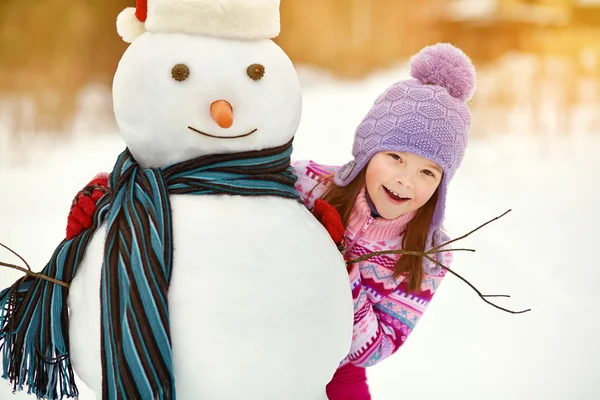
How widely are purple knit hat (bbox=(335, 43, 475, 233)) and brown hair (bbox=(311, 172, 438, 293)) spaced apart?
0.03 ft

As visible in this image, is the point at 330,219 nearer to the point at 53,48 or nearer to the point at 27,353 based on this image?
the point at 27,353

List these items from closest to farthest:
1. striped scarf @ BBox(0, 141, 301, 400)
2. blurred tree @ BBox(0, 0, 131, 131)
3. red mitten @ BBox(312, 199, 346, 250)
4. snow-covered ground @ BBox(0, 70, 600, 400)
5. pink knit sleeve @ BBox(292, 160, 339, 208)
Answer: striped scarf @ BBox(0, 141, 301, 400), red mitten @ BBox(312, 199, 346, 250), pink knit sleeve @ BBox(292, 160, 339, 208), snow-covered ground @ BBox(0, 70, 600, 400), blurred tree @ BBox(0, 0, 131, 131)

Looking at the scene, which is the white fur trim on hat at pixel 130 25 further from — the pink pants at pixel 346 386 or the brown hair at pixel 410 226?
the pink pants at pixel 346 386

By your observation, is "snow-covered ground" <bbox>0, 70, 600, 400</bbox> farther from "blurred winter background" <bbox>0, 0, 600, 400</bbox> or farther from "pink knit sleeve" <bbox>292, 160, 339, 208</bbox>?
"pink knit sleeve" <bbox>292, 160, 339, 208</bbox>

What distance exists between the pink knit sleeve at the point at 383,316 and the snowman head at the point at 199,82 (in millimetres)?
289

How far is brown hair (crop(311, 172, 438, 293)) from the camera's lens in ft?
2.83

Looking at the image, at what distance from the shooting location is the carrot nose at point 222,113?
64 centimetres

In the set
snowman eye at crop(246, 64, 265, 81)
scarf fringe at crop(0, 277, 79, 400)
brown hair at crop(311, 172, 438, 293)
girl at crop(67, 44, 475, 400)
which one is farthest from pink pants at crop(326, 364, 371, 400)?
Answer: snowman eye at crop(246, 64, 265, 81)

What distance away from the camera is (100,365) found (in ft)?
2.17

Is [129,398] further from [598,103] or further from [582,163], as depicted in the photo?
Answer: [598,103]

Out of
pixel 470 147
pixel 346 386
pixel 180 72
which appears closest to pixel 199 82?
pixel 180 72

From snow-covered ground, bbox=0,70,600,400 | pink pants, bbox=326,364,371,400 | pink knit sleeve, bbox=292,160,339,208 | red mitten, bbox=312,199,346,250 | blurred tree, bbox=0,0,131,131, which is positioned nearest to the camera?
red mitten, bbox=312,199,346,250

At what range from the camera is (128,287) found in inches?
24.6

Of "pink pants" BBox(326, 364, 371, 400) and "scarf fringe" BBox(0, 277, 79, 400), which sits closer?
"scarf fringe" BBox(0, 277, 79, 400)
